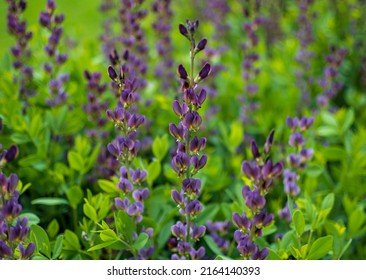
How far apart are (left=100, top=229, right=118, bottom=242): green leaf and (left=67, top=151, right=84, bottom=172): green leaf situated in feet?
1.57

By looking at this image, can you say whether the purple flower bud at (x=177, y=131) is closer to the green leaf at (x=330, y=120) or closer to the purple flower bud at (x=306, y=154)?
the purple flower bud at (x=306, y=154)

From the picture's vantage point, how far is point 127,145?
4.62 feet

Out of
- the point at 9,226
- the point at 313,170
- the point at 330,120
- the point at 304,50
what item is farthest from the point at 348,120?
the point at 9,226

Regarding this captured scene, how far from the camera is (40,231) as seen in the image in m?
1.48

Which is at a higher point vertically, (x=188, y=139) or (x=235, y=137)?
(x=188, y=139)

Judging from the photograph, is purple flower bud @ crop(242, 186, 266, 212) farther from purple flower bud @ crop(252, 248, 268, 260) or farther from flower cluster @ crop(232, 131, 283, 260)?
purple flower bud @ crop(252, 248, 268, 260)

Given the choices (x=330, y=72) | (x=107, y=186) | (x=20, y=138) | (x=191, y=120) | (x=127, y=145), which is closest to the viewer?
(x=191, y=120)

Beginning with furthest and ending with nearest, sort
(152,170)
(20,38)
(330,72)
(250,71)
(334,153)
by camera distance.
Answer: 1. (250,71)
2. (330,72)
3. (334,153)
4. (20,38)
5. (152,170)

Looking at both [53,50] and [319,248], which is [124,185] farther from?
[53,50]

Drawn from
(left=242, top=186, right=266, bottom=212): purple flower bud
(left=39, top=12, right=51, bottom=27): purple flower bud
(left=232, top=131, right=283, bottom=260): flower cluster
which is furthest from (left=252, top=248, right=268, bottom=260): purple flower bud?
(left=39, top=12, right=51, bottom=27): purple flower bud

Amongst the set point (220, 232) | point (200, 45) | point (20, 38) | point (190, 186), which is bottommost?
point (220, 232)

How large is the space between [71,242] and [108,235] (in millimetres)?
213
